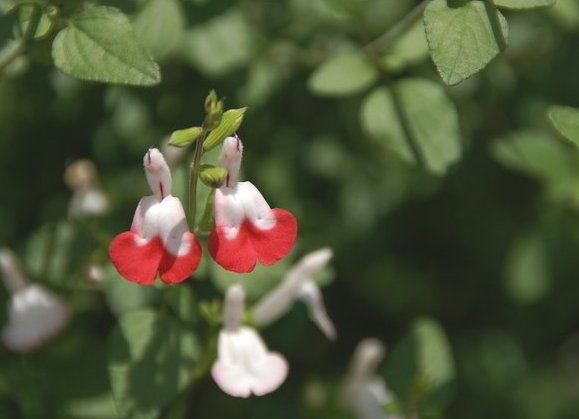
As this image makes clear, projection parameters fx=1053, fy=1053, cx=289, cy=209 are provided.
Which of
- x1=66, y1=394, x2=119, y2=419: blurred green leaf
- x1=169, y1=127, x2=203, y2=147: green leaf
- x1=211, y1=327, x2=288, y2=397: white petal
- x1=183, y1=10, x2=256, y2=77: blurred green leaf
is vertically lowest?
x1=66, y1=394, x2=119, y2=419: blurred green leaf

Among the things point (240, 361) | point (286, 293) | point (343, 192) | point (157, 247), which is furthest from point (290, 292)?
point (343, 192)

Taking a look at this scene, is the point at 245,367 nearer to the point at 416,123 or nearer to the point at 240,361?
the point at 240,361

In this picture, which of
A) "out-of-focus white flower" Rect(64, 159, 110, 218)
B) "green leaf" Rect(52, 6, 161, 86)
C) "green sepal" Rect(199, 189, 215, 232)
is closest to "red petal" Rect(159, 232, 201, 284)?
"green sepal" Rect(199, 189, 215, 232)

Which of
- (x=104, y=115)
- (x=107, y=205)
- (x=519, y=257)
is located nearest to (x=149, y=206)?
(x=107, y=205)

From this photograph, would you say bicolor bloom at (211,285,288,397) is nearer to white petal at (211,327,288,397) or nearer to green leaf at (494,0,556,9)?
white petal at (211,327,288,397)

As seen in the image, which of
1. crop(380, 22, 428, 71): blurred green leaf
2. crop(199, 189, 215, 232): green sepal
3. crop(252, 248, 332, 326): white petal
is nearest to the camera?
crop(199, 189, 215, 232): green sepal

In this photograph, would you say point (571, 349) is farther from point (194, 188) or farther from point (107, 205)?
point (194, 188)
